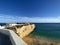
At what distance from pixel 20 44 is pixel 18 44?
3.1 inches

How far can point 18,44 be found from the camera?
5.95 metres

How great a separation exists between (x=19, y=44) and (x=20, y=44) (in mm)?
39

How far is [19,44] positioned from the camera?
596cm

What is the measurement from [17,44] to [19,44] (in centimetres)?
8

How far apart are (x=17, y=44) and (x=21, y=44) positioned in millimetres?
154

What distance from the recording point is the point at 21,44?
19.6ft

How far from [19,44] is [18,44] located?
0.04m

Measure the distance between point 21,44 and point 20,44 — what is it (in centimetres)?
4

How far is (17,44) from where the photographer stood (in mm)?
5949

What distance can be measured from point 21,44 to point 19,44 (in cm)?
8
